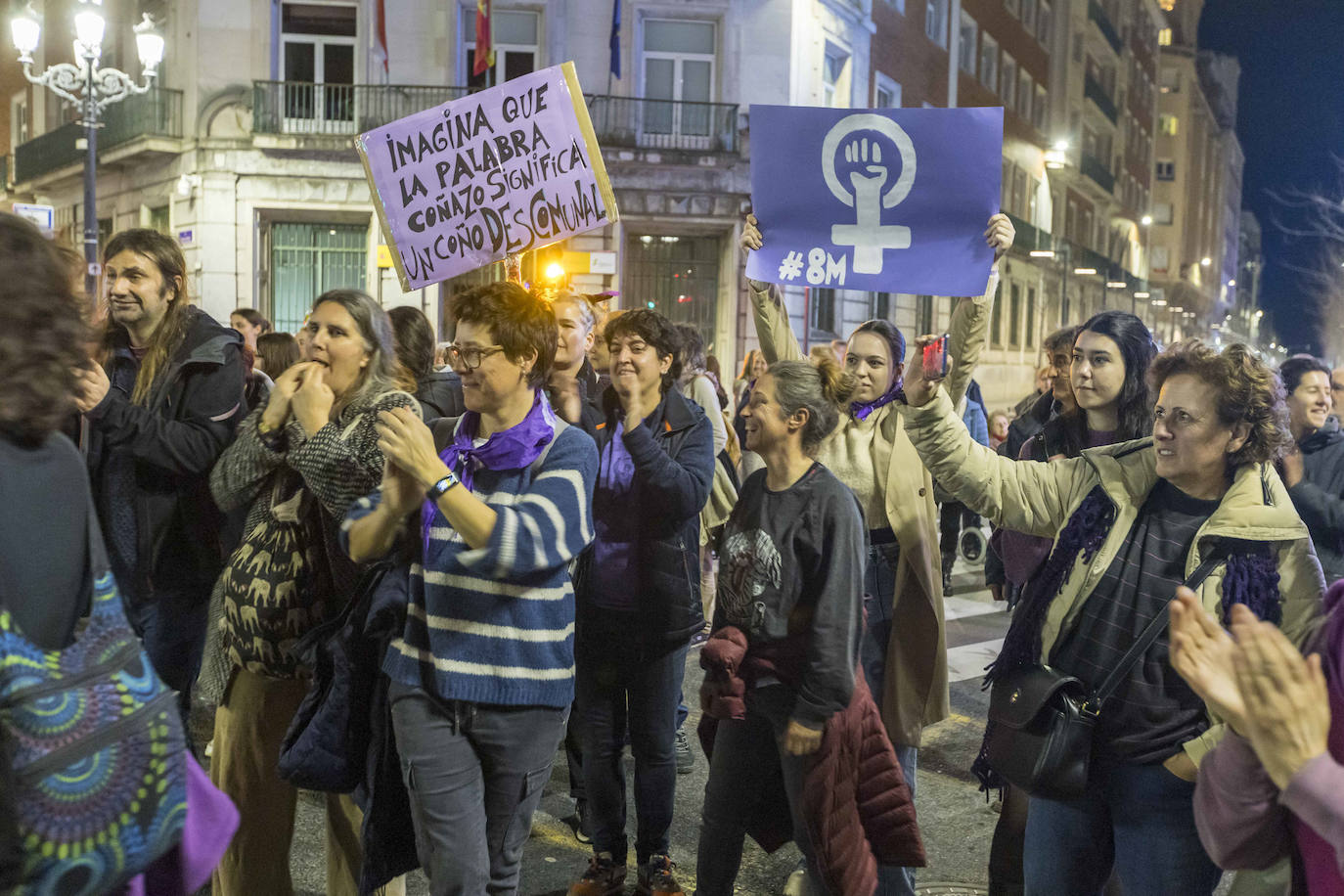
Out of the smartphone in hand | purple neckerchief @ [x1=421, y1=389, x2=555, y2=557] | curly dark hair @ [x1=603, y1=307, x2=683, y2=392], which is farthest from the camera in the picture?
curly dark hair @ [x1=603, y1=307, x2=683, y2=392]

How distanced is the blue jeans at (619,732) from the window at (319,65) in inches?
668

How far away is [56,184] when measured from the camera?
24.2 metres

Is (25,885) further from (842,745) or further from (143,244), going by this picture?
(143,244)

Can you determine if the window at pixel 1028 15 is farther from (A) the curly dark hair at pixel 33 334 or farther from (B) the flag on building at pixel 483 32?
(A) the curly dark hair at pixel 33 334

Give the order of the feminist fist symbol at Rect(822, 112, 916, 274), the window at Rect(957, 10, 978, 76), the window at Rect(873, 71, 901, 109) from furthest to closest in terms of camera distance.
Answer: the window at Rect(957, 10, 978, 76) → the window at Rect(873, 71, 901, 109) → the feminist fist symbol at Rect(822, 112, 916, 274)

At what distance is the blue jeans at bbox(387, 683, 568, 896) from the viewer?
112 inches

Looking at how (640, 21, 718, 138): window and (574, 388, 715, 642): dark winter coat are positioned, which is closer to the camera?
(574, 388, 715, 642): dark winter coat

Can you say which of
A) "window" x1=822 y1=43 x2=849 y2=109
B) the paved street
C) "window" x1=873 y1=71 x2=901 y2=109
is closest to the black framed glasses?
the paved street

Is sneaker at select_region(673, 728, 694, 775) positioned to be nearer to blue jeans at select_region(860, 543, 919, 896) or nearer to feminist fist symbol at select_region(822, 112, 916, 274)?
blue jeans at select_region(860, 543, 919, 896)

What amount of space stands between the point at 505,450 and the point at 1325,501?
357 centimetres

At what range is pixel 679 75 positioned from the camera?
19.6m

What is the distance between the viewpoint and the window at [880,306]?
23.2m

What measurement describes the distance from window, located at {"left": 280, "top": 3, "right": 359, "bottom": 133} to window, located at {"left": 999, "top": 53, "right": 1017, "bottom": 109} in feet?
64.3

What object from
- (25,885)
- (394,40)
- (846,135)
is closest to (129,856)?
(25,885)
